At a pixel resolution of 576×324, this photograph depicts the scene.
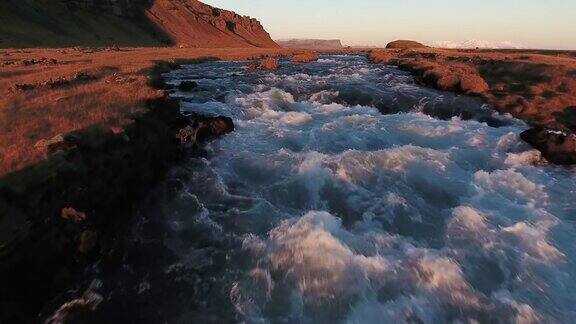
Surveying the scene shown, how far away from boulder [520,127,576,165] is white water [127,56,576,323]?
63 cm

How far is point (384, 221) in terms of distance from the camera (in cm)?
1491

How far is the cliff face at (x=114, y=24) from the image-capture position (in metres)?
78.4

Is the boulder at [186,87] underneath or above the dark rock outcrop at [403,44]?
above

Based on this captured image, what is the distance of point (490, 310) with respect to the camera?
10.6m

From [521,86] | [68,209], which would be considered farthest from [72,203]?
[521,86]

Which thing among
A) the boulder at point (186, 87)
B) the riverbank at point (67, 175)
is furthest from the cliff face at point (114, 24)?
the riverbank at point (67, 175)

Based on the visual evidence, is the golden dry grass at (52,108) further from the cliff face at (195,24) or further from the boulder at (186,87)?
the cliff face at (195,24)

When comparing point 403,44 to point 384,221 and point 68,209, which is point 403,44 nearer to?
point 384,221

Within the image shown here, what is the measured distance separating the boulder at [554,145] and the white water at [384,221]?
25.0 inches

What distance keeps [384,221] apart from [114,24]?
126786mm

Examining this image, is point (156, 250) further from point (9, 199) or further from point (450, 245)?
point (450, 245)

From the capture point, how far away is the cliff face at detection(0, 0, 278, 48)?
257ft

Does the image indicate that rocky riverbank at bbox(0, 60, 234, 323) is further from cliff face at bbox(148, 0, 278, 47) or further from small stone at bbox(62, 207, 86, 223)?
cliff face at bbox(148, 0, 278, 47)

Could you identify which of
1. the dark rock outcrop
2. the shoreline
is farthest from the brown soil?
the dark rock outcrop
